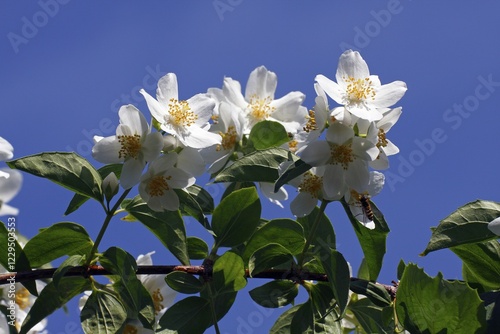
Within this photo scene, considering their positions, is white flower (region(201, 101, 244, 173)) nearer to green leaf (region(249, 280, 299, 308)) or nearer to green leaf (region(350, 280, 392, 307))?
green leaf (region(249, 280, 299, 308))

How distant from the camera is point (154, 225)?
182 centimetres

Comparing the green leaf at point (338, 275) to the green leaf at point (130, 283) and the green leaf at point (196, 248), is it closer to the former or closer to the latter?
the green leaf at point (196, 248)

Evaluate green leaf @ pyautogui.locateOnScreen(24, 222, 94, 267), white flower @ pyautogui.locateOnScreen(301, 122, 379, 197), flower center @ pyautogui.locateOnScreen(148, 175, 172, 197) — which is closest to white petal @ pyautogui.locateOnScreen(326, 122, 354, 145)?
white flower @ pyautogui.locateOnScreen(301, 122, 379, 197)

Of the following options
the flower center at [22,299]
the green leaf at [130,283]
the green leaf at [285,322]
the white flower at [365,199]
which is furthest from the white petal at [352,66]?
the flower center at [22,299]

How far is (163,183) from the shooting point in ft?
5.83

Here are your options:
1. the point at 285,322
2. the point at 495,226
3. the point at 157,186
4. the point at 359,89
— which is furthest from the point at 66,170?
the point at 495,226

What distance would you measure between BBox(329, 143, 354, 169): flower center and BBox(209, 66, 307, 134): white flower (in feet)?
1.84

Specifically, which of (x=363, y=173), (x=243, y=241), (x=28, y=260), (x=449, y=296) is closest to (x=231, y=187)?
(x=243, y=241)

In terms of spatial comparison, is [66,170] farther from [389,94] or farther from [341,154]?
[389,94]

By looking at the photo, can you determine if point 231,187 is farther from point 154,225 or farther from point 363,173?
point 363,173

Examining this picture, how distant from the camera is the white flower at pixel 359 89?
1.74 metres

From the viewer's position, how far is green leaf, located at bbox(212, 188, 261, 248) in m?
1.81

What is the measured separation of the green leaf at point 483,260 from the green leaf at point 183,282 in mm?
648

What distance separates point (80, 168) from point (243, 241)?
1.49 ft
